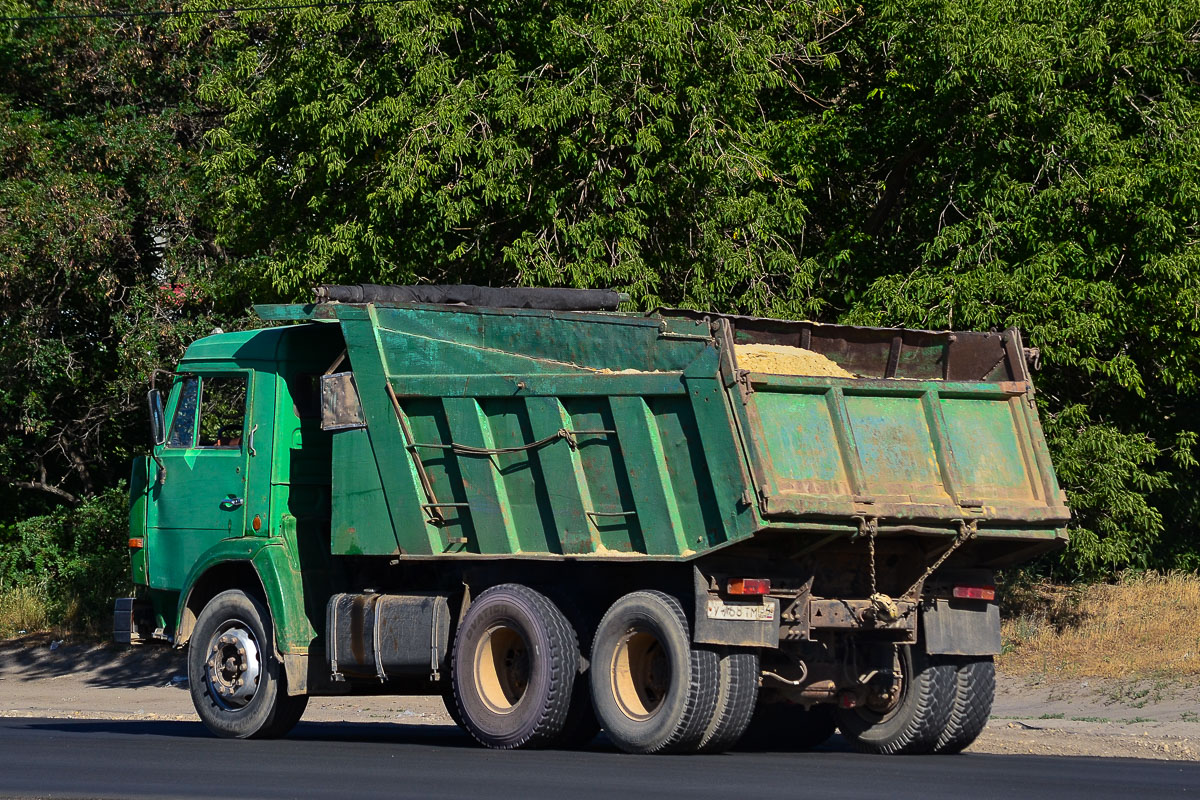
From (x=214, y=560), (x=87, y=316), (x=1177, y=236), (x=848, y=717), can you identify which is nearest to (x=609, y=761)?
(x=848, y=717)

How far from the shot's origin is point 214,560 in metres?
11.6

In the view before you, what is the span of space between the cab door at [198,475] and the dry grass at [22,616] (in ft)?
33.6

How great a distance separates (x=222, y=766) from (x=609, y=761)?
7.08 feet

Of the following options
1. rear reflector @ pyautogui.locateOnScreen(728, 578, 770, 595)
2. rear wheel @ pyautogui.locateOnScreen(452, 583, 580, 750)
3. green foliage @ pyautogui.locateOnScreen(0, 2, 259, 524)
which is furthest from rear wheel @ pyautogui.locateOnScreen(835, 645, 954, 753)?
green foliage @ pyautogui.locateOnScreen(0, 2, 259, 524)

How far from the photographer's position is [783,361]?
955 centimetres

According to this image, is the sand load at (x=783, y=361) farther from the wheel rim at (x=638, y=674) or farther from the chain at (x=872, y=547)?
the wheel rim at (x=638, y=674)

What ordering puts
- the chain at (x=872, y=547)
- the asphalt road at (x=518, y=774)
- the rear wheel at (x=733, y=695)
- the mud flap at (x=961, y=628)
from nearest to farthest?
the asphalt road at (x=518, y=774), the chain at (x=872, y=547), the rear wheel at (x=733, y=695), the mud flap at (x=961, y=628)

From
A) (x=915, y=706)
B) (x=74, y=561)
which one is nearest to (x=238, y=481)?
(x=915, y=706)

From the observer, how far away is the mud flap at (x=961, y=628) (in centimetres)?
975

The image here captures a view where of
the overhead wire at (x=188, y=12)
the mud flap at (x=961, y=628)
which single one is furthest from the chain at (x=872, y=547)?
the overhead wire at (x=188, y=12)

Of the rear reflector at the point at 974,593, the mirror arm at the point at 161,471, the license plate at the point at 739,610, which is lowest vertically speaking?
the rear reflector at the point at 974,593

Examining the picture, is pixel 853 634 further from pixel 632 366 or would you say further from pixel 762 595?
pixel 632 366

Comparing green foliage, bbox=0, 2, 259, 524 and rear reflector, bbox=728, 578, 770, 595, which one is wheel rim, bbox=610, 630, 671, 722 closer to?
rear reflector, bbox=728, 578, 770, 595

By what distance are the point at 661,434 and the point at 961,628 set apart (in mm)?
2246
